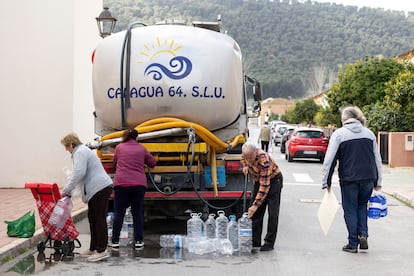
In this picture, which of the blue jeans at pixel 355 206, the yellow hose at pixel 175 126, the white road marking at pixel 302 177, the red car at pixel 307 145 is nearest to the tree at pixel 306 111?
the red car at pixel 307 145

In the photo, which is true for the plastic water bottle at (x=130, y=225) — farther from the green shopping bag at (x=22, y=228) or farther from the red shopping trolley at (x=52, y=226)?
the green shopping bag at (x=22, y=228)

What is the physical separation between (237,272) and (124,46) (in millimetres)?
3710

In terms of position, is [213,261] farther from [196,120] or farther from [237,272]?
[196,120]

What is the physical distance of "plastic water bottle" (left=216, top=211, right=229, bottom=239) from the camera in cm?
896

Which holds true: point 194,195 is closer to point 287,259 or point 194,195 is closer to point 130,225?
point 130,225

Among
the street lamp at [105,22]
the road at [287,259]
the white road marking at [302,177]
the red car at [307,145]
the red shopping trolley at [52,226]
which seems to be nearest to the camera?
the road at [287,259]

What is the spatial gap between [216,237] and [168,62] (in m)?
2.49

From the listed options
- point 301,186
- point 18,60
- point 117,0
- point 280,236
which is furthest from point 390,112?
point 117,0

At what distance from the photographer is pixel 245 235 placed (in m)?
8.68

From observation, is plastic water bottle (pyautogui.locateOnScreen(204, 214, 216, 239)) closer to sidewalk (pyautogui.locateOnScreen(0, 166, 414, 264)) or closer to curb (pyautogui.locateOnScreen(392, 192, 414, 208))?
sidewalk (pyautogui.locateOnScreen(0, 166, 414, 264))

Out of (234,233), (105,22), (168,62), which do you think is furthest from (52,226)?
(105,22)

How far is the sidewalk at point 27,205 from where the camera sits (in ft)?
28.2

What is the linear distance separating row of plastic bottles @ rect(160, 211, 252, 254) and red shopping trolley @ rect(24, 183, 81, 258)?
1335mm

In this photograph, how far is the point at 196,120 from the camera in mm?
9641
